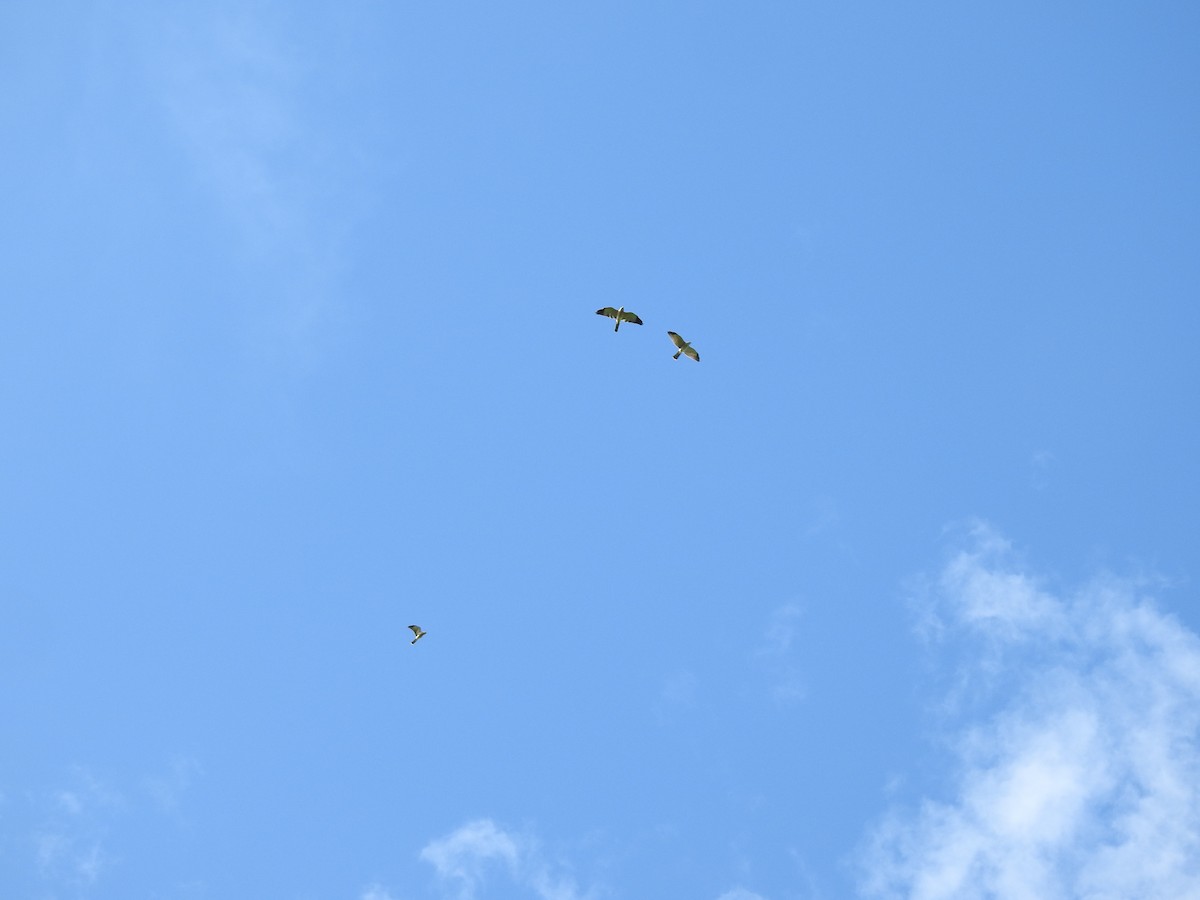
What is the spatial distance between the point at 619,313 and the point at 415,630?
30.4m

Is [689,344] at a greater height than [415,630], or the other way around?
[689,344]

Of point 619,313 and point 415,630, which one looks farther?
point 415,630

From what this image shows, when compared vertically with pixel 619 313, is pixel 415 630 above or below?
below

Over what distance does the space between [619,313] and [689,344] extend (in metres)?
5.32

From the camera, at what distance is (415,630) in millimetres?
88812

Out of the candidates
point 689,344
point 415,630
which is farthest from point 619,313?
point 415,630

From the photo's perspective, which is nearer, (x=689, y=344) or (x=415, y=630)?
A: (x=689, y=344)

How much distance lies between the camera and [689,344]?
2923 inches

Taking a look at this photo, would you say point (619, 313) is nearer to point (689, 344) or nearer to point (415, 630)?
point (689, 344)

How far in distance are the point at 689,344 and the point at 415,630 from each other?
30.1m

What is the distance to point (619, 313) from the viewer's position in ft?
234
